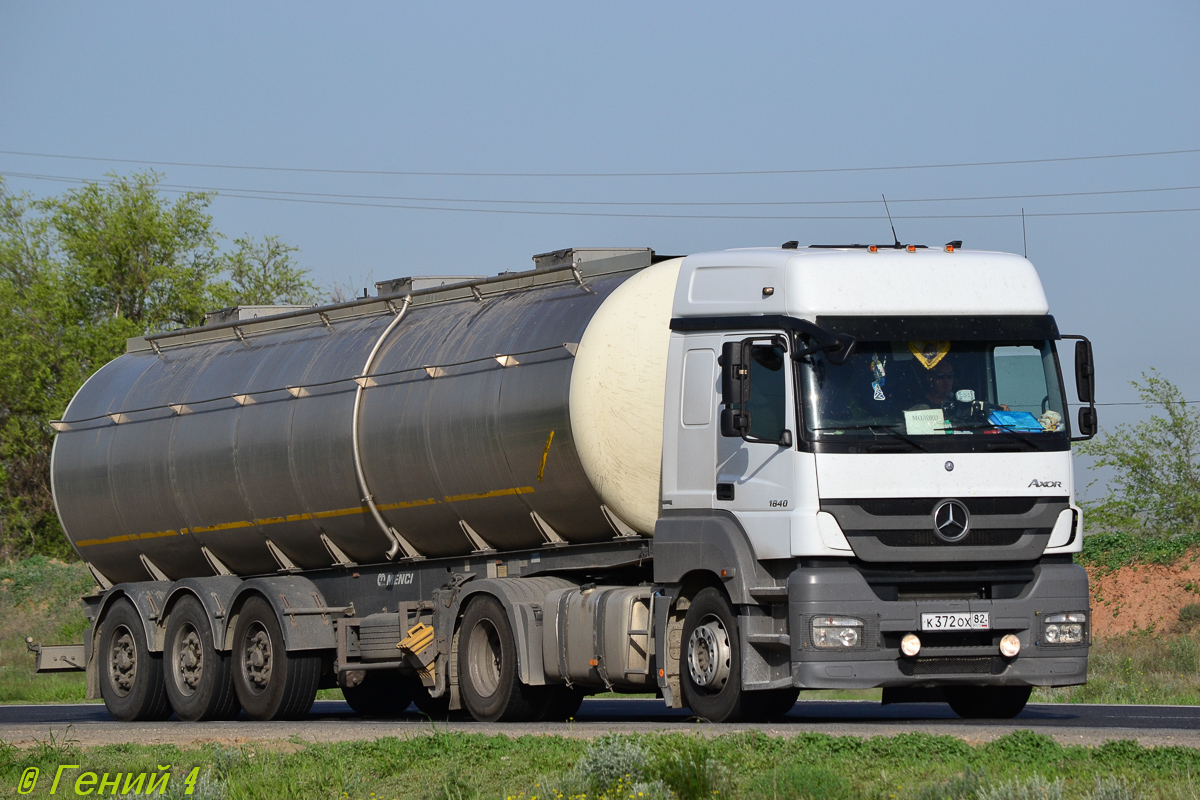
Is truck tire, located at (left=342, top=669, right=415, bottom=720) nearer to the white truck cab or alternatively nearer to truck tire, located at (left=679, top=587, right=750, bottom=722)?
truck tire, located at (left=679, top=587, right=750, bottom=722)

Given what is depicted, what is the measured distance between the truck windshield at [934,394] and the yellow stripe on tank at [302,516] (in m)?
3.75

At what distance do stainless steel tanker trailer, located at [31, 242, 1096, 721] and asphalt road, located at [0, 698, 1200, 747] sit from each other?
0.42 m

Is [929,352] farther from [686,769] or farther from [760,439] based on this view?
[686,769]

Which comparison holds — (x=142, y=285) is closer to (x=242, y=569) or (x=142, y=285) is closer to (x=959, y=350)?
(x=242, y=569)

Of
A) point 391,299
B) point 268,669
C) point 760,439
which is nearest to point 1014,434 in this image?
point 760,439

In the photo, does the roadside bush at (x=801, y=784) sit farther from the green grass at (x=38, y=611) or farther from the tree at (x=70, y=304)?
the tree at (x=70, y=304)

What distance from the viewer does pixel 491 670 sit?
15828mm

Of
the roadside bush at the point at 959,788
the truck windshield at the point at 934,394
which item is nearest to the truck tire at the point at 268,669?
the truck windshield at the point at 934,394

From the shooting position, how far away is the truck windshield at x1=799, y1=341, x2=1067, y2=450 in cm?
1234

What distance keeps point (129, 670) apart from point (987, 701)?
11210mm

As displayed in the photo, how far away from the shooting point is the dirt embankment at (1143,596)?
30969mm

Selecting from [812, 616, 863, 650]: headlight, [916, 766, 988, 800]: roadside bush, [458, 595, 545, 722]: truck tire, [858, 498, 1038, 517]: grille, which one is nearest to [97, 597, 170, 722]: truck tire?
[458, 595, 545, 722]: truck tire

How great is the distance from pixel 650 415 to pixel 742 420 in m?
1.55

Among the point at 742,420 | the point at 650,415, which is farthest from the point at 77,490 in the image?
the point at 742,420
